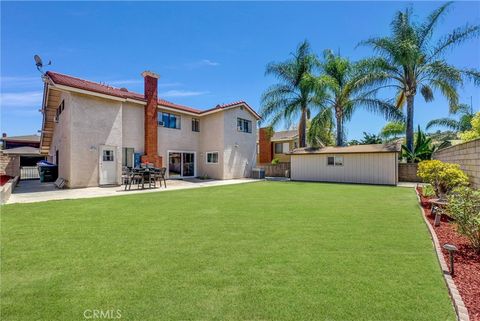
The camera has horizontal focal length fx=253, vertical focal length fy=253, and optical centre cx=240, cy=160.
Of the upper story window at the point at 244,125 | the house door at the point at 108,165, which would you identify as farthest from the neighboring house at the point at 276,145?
the house door at the point at 108,165

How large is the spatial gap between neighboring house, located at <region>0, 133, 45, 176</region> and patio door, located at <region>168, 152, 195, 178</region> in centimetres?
1132

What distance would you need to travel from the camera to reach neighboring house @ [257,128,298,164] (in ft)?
111

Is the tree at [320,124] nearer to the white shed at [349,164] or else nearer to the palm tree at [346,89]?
the palm tree at [346,89]

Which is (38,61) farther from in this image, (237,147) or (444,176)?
(444,176)

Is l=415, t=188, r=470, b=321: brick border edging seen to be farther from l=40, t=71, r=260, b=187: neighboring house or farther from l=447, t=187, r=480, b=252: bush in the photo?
l=40, t=71, r=260, b=187: neighboring house

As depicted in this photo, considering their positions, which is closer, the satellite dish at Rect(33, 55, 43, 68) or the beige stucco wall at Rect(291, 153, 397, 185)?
the satellite dish at Rect(33, 55, 43, 68)

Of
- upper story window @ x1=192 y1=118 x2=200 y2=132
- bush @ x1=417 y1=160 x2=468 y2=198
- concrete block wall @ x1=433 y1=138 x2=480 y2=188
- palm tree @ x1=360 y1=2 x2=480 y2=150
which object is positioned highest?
palm tree @ x1=360 y1=2 x2=480 y2=150

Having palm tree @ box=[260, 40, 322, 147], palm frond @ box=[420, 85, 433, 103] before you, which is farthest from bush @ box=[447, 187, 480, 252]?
palm frond @ box=[420, 85, 433, 103]

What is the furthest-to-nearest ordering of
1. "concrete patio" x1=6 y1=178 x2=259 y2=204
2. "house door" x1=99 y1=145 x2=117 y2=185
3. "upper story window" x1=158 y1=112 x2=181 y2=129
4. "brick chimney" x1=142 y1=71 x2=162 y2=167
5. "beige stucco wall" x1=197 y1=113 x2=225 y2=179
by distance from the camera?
"beige stucco wall" x1=197 y1=113 x2=225 y2=179 → "upper story window" x1=158 y1=112 x2=181 y2=129 → "brick chimney" x1=142 y1=71 x2=162 y2=167 → "house door" x1=99 y1=145 x2=117 y2=185 → "concrete patio" x1=6 y1=178 x2=259 y2=204

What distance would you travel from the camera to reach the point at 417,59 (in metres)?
17.9

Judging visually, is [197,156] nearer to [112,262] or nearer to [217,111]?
[217,111]

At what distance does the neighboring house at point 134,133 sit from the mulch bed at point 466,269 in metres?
16.1

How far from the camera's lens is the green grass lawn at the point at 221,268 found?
111 inches

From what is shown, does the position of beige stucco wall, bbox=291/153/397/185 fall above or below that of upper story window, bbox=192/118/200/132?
below
